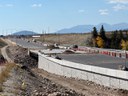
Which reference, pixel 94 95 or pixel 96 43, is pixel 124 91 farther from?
pixel 96 43

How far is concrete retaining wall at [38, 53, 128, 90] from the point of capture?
37.2 metres

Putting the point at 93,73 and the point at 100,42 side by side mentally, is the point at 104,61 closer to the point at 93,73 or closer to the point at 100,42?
the point at 93,73

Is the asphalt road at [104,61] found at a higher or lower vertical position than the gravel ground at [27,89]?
lower

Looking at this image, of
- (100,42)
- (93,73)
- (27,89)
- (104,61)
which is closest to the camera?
(27,89)

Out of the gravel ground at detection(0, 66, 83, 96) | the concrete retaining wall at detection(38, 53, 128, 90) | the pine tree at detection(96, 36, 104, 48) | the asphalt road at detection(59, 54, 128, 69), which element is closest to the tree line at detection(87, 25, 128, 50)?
the pine tree at detection(96, 36, 104, 48)

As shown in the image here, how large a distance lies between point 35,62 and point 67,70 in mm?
39476

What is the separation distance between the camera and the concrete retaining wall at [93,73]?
37.2 metres

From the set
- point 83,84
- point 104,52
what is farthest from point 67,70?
point 104,52

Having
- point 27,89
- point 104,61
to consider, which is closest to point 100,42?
point 104,61

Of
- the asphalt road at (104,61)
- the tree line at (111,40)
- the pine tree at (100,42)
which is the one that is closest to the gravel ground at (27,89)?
the asphalt road at (104,61)

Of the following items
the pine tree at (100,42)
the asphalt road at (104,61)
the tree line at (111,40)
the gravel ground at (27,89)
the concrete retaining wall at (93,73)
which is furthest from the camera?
the pine tree at (100,42)

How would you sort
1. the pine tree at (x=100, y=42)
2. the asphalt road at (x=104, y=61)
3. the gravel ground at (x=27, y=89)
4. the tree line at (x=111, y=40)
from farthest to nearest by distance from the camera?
1. the pine tree at (x=100, y=42)
2. the tree line at (x=111, y=40)
3. the asphalt road at (x=104, y=61)
4. the gravel ground at (x=27, y=89)

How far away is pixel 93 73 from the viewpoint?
144 ft

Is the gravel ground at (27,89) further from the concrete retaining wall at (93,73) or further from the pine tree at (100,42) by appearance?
the pine tree at (100,42)
